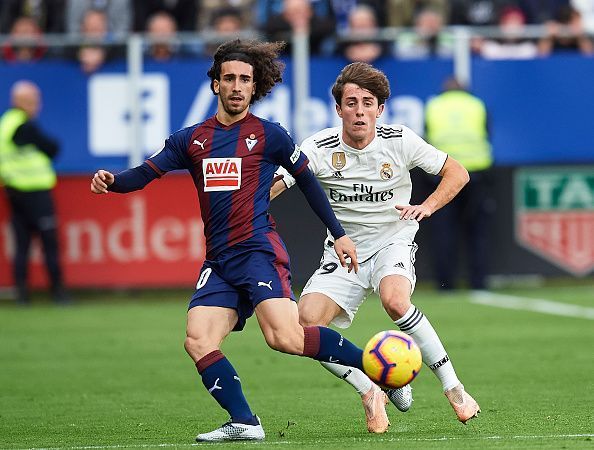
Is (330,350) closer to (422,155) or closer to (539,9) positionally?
(422,155)

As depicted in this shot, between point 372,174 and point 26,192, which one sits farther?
point 26,192

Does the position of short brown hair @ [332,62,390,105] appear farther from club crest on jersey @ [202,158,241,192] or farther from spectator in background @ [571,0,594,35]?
spectator in background @ [571,0,594,35]

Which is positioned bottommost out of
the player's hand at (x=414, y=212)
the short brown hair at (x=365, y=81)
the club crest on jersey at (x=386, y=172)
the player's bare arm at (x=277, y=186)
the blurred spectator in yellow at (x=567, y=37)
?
the player's hand at (x=414, y=212)

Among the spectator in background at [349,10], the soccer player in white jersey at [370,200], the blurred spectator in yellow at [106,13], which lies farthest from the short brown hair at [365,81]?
the spectator in background at [349,10]

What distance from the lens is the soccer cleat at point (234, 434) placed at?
25.6 feet

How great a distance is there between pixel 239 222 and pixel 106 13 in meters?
11.5

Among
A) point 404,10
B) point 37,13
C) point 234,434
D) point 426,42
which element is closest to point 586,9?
point 404,10

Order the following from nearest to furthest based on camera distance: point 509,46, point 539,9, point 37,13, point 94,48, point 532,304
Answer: point 532,304, point 94,48, point 509,46, point 37,13, point 539,9

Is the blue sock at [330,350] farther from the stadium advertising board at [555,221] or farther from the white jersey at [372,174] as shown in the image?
the stadium advertising board at [555,221]

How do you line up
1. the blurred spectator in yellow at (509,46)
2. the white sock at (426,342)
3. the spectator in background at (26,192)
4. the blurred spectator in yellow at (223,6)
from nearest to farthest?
1. the white sock at (426,342)
2. the spectator in background at (26,192)
3. the blurred spectator in yellow at (509,46)
4. the blurred spectator in yellow at (223,6)

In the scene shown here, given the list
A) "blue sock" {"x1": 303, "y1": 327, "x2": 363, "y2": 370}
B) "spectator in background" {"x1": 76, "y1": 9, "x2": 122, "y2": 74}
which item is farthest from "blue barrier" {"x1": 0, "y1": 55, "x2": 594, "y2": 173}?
"blue sock" {"x1": 303, "y1": 327, "x2": 363, "y2": 370}

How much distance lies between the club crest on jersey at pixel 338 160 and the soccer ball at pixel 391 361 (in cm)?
135

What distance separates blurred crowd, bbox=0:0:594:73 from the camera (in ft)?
59.8

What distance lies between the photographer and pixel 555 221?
1852cm
